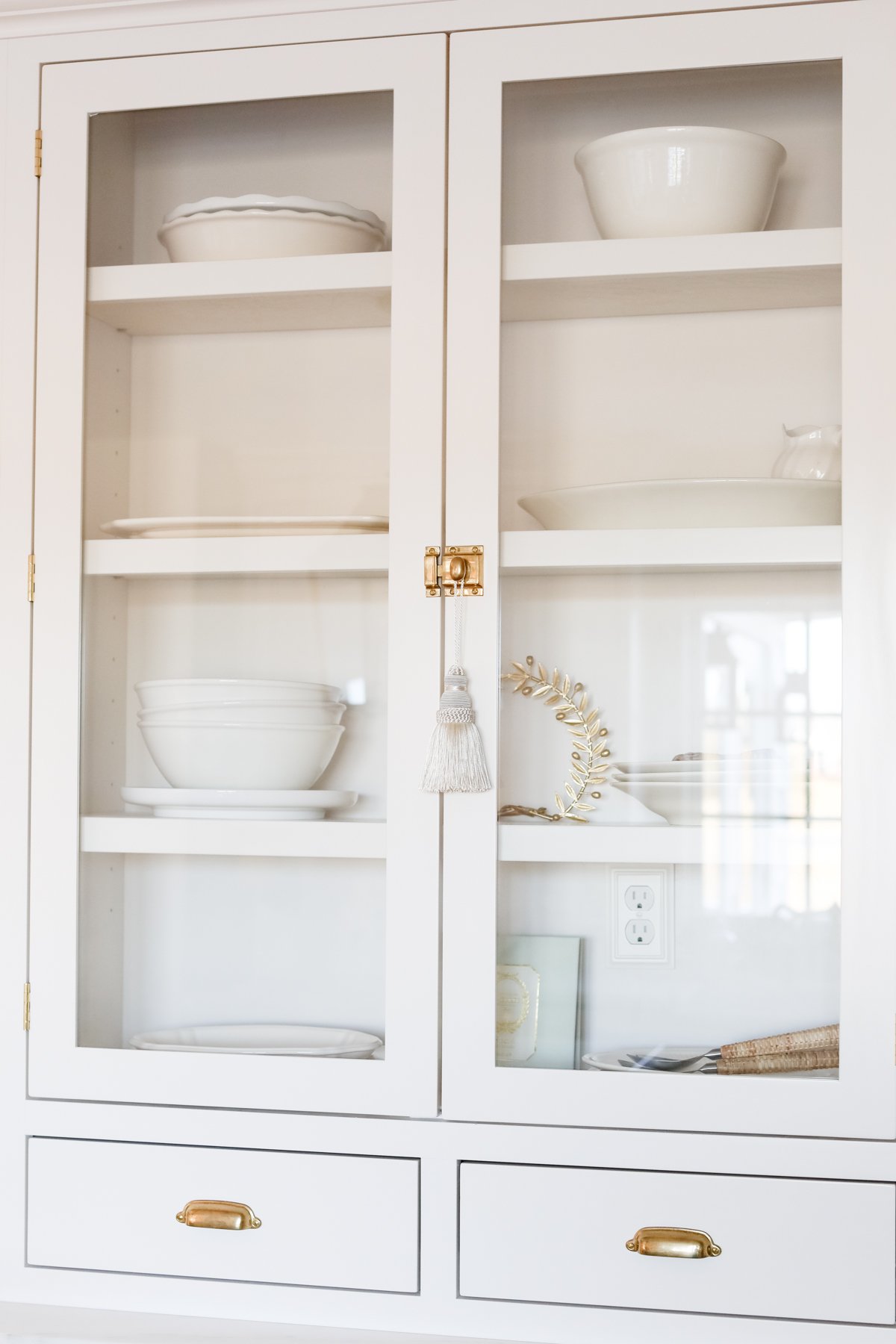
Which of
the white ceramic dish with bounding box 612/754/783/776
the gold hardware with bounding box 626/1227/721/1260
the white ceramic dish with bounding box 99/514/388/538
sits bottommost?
the gold hardware with bounding box 626/1227/721/1260

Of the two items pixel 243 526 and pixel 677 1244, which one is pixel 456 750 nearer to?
pixel 243 526

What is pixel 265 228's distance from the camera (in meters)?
1.33

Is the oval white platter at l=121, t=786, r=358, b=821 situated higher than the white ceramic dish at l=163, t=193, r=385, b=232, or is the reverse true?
the white ceramic dish at l=163, t=193, r=385, b=232

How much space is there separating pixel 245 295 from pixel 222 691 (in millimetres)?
426

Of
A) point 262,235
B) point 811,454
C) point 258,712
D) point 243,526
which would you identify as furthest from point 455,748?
point 262,235

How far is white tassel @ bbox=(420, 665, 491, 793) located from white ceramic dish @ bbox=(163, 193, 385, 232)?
50cm

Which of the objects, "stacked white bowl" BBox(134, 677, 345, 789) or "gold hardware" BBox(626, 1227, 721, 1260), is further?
"stacked white bowl" BBox(134, 677, 345, 789)

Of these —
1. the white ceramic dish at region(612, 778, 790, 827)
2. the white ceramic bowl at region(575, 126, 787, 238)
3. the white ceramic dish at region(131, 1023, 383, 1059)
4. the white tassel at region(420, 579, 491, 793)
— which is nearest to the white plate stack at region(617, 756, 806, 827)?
the white ceramic dish at region(612, 778, 790, 827)

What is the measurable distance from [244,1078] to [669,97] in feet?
3.59

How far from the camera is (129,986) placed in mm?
1344

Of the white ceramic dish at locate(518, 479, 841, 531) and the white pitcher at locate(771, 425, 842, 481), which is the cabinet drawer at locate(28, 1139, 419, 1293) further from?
the white pitcher at locate(771, 425, 842, 481)

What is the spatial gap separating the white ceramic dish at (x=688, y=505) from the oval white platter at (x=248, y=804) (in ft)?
1.22

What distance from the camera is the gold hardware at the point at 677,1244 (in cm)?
118

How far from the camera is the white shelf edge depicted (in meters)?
1.21
